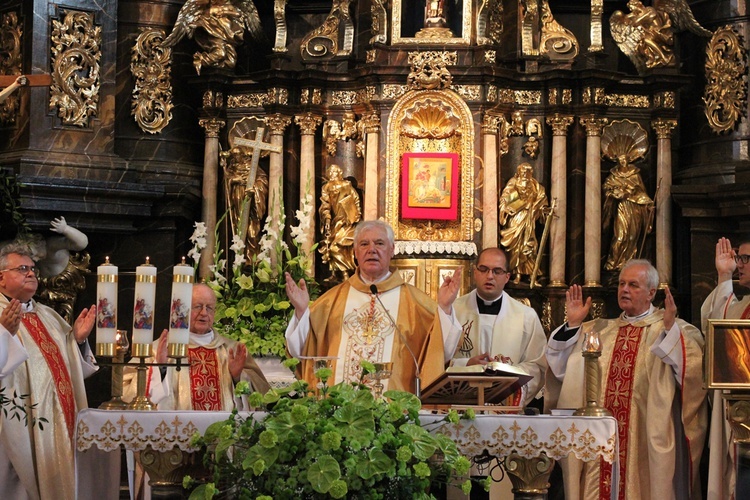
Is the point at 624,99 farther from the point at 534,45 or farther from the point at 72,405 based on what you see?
the point at 72,405

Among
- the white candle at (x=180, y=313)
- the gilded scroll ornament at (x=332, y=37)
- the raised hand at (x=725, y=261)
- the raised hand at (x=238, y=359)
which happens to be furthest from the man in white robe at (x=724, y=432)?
the gilded scroll ornament at (x=332, y=37)

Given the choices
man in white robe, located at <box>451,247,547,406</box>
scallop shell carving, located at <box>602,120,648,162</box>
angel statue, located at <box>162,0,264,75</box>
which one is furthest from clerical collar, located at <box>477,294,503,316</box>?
angel statue, located at <box>162,0,264,75</box>

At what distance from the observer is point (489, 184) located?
12727 millimetres

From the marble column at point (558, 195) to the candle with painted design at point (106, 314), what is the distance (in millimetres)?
6523

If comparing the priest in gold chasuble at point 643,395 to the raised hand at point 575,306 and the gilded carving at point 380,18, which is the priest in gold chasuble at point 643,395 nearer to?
the raised hand at point 575,306

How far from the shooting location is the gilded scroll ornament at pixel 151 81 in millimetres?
13320

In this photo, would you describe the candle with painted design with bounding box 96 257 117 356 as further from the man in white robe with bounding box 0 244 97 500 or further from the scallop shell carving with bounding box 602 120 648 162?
the scallop shell carving with bounding box 602 120 648 162

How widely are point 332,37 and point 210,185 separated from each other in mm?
1969

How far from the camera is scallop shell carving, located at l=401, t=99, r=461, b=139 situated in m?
12.8

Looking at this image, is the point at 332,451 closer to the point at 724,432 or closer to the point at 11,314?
the point at 11,314

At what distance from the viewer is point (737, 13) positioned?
12984mm

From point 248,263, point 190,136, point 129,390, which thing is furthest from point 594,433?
point 190,136

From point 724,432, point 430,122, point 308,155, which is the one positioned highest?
point 430,122

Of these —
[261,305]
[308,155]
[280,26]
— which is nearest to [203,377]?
[261,305]
